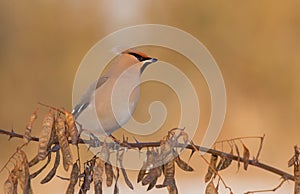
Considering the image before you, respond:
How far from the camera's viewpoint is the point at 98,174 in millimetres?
2213

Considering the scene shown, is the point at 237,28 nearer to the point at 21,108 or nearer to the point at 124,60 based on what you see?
the point at 21,108

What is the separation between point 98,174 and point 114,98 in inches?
47.5

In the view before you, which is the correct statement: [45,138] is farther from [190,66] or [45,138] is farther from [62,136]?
[190,66]

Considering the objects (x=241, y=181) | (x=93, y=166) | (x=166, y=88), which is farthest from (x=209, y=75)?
(x=93, y=166)

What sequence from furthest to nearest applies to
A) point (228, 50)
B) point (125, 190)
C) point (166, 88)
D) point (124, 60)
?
point (228, 50) → point (166, 88) → point (125, 190) → point (124, 60)

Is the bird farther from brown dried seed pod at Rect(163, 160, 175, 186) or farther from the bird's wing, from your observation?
brown dried seed pod at Rect(163, 160, 175, 186)

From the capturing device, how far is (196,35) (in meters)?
10.2

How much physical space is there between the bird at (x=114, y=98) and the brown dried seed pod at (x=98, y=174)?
93cm

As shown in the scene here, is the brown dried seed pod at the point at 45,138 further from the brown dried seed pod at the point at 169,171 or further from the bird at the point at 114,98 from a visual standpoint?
the bird at the point at 114,98

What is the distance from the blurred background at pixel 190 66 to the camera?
8258 millimetres

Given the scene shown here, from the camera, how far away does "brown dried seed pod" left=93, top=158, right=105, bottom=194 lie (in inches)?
87.0

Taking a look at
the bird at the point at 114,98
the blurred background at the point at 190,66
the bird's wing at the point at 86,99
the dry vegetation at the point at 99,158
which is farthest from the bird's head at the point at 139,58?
the blurred background at the point at 190,66

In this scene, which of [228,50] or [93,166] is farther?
[228,50]

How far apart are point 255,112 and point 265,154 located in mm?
779
